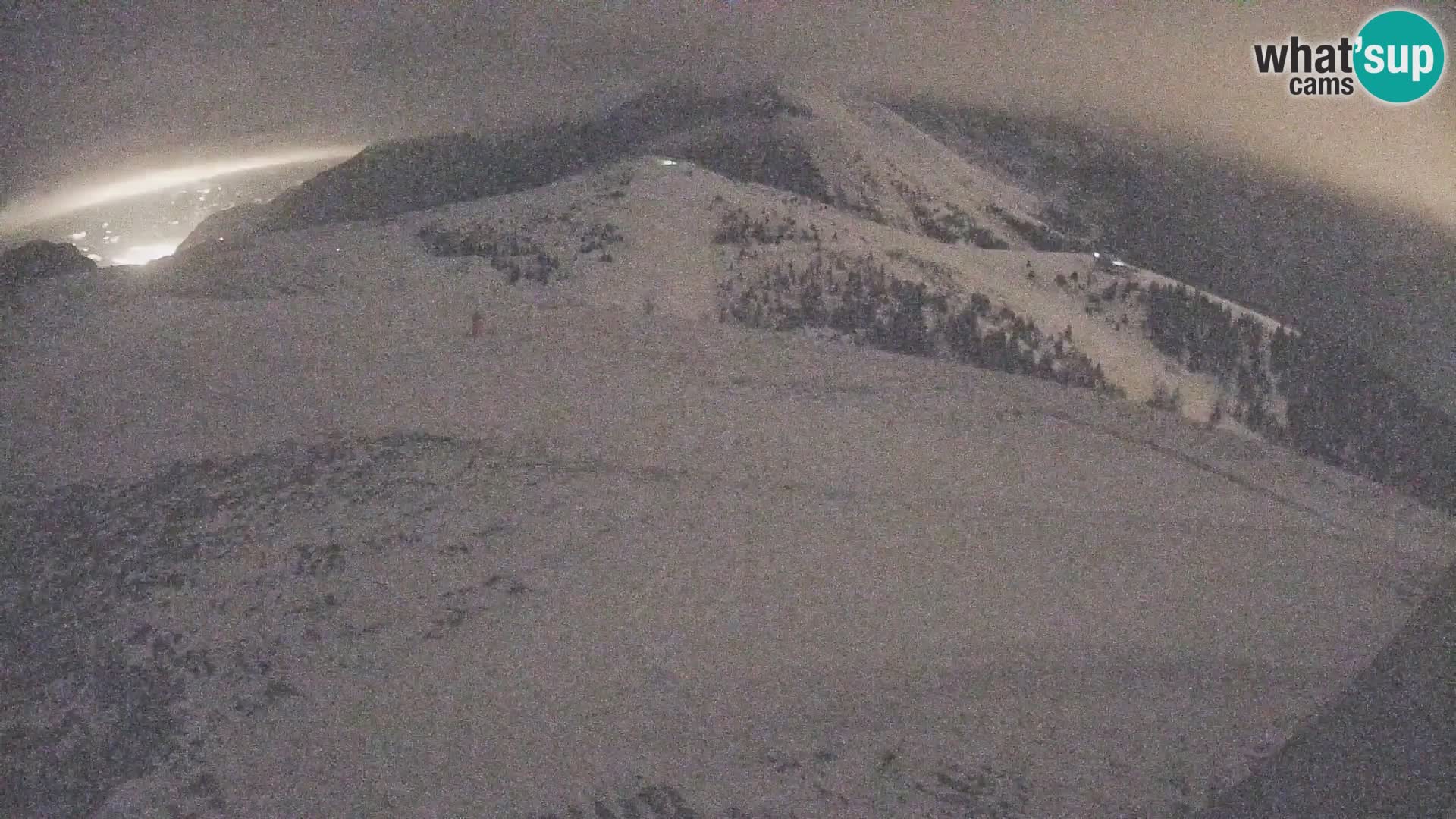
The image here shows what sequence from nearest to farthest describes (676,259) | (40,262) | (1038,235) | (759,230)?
(40,262) → (676,259) → (759,230) → (1038,235)

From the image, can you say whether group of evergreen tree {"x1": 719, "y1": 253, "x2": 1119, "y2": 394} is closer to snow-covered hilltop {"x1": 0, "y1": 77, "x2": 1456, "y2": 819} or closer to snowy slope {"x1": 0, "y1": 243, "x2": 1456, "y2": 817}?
snow-covered hilltop {"x1": 0, "y1": 77, "x2": 1456, "y2": 819}

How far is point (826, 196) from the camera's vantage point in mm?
9453

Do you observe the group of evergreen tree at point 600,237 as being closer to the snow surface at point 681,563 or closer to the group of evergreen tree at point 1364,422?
the snow surface at point 681,563

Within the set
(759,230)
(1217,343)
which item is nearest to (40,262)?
(759,230)

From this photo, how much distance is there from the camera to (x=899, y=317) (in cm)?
559

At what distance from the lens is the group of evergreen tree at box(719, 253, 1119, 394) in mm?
5188

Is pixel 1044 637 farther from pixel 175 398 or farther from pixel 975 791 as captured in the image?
pixel 175 398

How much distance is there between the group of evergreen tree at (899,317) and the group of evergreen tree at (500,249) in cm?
89

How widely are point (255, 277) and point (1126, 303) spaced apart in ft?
16.7

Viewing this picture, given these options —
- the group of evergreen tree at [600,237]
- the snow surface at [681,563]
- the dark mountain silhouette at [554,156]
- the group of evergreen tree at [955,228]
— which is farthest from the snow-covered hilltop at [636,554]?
the group of evergreen tree at [955,228]

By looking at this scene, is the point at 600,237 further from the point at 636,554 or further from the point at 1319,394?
the point at 1319,394

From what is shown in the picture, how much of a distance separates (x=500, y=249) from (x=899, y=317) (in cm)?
211

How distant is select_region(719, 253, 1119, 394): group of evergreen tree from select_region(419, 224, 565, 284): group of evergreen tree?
2.93 ft

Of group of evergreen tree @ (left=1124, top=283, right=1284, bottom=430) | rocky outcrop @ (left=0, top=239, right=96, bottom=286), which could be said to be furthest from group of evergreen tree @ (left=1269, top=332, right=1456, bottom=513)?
rocky outcrop @ (left=0, top=239, right=96, bottom=286)
